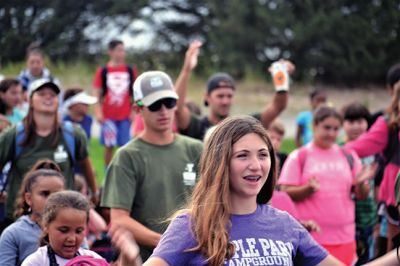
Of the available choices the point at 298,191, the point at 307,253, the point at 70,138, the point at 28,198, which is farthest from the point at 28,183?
the point at 307,253

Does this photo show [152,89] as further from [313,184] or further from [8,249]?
[313,184]

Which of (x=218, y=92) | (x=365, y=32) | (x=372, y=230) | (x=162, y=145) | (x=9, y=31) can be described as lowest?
(x=372, y=230)

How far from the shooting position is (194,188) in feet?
13.9

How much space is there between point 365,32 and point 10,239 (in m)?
20.8

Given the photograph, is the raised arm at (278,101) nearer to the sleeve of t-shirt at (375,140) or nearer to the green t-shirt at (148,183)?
the sleeve of t-shirt at (375,140)

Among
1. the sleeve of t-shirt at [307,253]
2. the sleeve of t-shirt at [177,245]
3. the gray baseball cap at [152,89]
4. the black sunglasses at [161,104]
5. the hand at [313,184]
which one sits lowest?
the sleeve of t-shirt at [307,253]

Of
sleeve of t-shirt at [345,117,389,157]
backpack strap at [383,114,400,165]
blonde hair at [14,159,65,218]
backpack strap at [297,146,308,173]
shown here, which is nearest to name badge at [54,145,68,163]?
blonde hair at [14,159,65,218]

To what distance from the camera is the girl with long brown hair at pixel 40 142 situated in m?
7.27

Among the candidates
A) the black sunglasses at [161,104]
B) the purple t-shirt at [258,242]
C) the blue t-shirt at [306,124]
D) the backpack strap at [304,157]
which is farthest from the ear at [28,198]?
the blue t-shirt at [306,124]

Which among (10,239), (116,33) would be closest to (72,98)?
(10,239)

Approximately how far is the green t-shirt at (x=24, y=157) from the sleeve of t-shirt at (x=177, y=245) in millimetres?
3657

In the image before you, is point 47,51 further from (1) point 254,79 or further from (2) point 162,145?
(2) point 162,145

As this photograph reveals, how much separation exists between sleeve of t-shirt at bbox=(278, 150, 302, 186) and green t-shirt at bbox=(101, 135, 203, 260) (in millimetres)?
2064

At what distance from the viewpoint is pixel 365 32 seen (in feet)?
83.7
